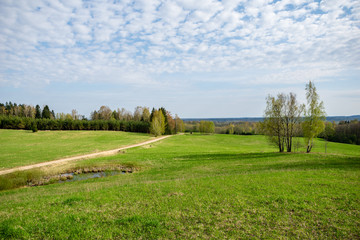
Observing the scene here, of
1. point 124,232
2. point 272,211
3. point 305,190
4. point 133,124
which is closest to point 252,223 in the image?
point 272,211

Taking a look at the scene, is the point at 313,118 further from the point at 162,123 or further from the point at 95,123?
the point at 95,123

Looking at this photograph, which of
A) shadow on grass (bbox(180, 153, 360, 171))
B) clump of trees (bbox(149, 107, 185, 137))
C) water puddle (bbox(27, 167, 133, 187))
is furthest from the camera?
clump of trees (bbox(149, 107, 185, 137))

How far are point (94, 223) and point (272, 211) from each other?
6.95 m

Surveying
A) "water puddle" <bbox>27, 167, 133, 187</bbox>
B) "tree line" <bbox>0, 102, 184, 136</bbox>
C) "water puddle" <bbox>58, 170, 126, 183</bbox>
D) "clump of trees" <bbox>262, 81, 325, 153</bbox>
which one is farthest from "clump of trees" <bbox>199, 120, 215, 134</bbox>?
"water puddle" <bbox>58, 170, 126, 183</bbox>

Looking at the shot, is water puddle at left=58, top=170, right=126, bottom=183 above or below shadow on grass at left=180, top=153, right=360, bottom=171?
below

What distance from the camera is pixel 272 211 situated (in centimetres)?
789

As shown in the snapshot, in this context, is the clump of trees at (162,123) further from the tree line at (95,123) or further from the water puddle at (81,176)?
the water puddle at (81,176)

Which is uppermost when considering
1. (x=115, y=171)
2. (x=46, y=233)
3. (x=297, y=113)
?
(x=297, y=113)

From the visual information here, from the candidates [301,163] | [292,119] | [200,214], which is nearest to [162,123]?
[292,119]

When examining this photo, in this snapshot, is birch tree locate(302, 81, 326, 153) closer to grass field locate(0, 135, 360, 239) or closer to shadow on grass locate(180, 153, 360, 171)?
shadow on grass locate(180, 153, 360, 171)

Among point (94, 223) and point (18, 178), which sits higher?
point (94, 223)

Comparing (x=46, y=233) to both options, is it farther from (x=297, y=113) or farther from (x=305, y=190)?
A: (x=297, y=113)

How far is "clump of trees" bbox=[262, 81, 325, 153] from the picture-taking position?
30.2 metres

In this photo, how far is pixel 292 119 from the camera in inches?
1225
